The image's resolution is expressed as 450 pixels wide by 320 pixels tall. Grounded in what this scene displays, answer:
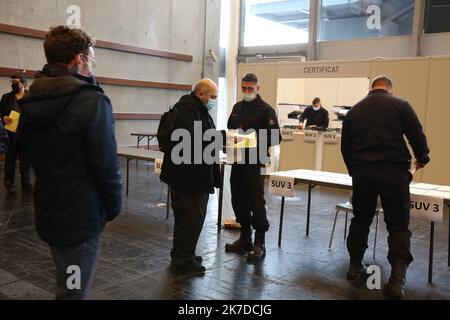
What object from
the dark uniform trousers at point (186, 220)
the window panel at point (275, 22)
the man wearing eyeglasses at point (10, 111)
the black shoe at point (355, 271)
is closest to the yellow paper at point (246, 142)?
the dark uniform trousers at point (186, 220)

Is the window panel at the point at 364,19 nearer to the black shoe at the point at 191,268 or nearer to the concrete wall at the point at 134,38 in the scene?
the concrete wall at the point at 134,38

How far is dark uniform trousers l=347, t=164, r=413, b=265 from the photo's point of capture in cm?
296

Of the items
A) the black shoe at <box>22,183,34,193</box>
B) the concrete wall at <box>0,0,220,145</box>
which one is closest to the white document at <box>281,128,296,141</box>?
the concrete wall at <box>0,0,220,145</box>

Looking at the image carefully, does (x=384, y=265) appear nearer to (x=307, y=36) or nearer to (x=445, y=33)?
(x=445, y=33)

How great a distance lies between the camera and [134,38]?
1037 centimetres

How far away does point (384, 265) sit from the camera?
3.72 meters

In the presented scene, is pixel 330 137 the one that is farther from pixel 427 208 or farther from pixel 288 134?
pixel 427 208

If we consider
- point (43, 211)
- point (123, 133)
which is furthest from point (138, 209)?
point (123, 133)

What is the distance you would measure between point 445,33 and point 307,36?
314 centimetres

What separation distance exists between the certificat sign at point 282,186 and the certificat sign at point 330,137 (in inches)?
142

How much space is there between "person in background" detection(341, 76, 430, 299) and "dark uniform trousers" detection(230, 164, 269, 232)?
0.79 m

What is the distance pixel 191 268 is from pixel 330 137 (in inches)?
185
